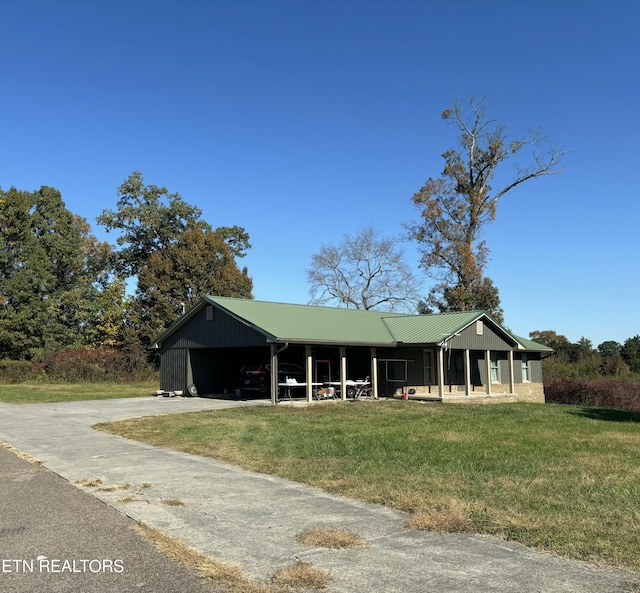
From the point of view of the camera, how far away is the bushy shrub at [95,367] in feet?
121

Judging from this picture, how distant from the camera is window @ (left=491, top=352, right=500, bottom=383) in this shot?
31266 mm

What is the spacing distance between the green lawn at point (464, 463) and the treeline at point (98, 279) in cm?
2514

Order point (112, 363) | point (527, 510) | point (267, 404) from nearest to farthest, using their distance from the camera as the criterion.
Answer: point (527, 510)
point (267, 404)
point (112, 363)

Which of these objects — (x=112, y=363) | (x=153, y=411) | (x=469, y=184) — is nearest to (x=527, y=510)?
(x=153, y=411)

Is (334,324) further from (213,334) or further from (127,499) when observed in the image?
(127,499)

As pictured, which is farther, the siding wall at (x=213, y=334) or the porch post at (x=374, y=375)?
the porch post at (x=374, y=375)

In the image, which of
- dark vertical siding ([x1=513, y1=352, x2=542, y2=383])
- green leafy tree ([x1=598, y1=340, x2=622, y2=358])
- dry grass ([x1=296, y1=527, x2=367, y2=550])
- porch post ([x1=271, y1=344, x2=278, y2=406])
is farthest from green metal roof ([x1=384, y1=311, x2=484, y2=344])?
green leafy tree ([x1=598, y1=340, x2=622, y2=358])

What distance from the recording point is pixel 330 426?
14.9 metres

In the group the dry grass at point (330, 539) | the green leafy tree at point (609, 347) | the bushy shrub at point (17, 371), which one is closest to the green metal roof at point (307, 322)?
the dry grass at point (330, 539)

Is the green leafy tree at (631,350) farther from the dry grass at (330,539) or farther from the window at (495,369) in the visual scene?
the dry grass at (330,539)

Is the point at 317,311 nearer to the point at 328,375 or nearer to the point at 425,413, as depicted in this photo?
the point at 328,375

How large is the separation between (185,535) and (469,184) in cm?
4007

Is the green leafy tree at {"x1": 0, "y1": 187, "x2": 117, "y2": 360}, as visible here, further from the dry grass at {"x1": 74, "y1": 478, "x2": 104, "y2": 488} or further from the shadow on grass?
the dry grass at {"x1": 74, "y1": 478, "x2": 104, "y2": 488}

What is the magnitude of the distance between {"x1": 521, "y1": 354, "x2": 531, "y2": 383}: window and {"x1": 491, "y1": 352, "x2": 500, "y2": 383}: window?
2912 millimetres
